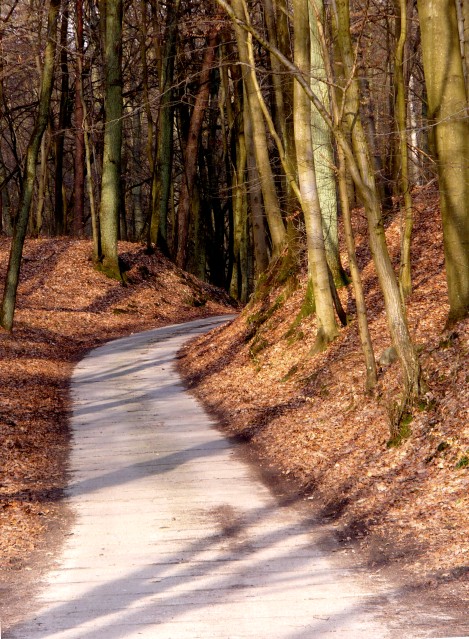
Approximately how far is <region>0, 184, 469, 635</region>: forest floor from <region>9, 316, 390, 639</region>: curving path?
346 millimetres

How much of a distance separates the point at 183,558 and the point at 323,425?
5203 millimetres

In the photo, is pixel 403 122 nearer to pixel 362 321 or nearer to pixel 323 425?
pixel 362 321

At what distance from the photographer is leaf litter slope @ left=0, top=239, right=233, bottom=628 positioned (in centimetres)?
900

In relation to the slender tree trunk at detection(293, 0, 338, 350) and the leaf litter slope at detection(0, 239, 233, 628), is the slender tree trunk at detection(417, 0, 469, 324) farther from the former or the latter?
the leaf litter slope at detection(0, 239, 233, 628)

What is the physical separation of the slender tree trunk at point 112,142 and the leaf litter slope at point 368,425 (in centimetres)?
1315

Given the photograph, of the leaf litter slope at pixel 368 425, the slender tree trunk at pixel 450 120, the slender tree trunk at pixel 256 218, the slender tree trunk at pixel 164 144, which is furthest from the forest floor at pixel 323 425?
the slender tree trunk at pixel 164 144

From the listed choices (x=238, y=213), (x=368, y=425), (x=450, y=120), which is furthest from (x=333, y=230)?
(x=238, y=213)

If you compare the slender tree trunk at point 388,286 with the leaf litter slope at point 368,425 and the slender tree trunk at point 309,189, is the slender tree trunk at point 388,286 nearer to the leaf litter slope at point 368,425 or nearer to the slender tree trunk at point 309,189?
the leaf litter slope at point 368,425

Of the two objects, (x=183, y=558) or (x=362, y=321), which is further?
(x=362, y=321)

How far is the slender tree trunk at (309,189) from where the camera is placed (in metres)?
16.2

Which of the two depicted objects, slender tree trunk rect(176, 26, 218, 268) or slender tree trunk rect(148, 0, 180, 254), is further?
slender tree trunk rect(148, 0, 180, 254)

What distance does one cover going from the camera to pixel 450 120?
12398mm

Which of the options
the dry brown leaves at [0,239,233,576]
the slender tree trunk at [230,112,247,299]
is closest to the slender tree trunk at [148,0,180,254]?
the dry brown leaves at [0,239,233,576]

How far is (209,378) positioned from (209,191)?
91.6 feet
